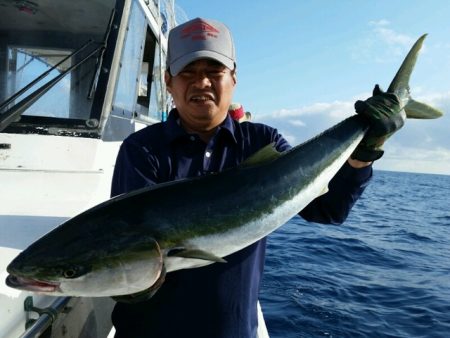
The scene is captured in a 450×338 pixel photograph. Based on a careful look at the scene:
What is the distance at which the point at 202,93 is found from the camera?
8.48ft

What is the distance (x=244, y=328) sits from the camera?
8.11ft

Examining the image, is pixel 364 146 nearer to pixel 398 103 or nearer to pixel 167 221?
pixel 398 103

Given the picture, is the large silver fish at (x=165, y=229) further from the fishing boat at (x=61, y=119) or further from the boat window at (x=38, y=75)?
the boat window at (x=38, y=75)

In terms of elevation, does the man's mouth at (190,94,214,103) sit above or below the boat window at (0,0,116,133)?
below

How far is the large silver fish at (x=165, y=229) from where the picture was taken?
1.90 meters

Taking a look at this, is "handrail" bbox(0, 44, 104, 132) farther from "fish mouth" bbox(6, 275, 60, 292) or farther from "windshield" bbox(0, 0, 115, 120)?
"fish mouth" bbox(6, 275, 60, 292)

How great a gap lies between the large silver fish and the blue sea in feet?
14.5

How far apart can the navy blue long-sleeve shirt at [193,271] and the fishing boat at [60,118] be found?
0.47 m

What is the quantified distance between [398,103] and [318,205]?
1002 mm

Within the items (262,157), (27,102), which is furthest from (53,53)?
(262,157)

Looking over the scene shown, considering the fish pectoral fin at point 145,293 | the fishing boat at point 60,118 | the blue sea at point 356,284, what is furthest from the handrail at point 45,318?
the blue sea at point 356,284

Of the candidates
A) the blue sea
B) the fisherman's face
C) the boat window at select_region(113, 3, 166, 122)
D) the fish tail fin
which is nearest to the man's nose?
the fisherman's face

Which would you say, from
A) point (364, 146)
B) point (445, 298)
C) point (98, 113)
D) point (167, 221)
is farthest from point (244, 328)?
point (445, 298)

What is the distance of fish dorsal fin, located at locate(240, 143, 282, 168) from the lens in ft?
8.07
